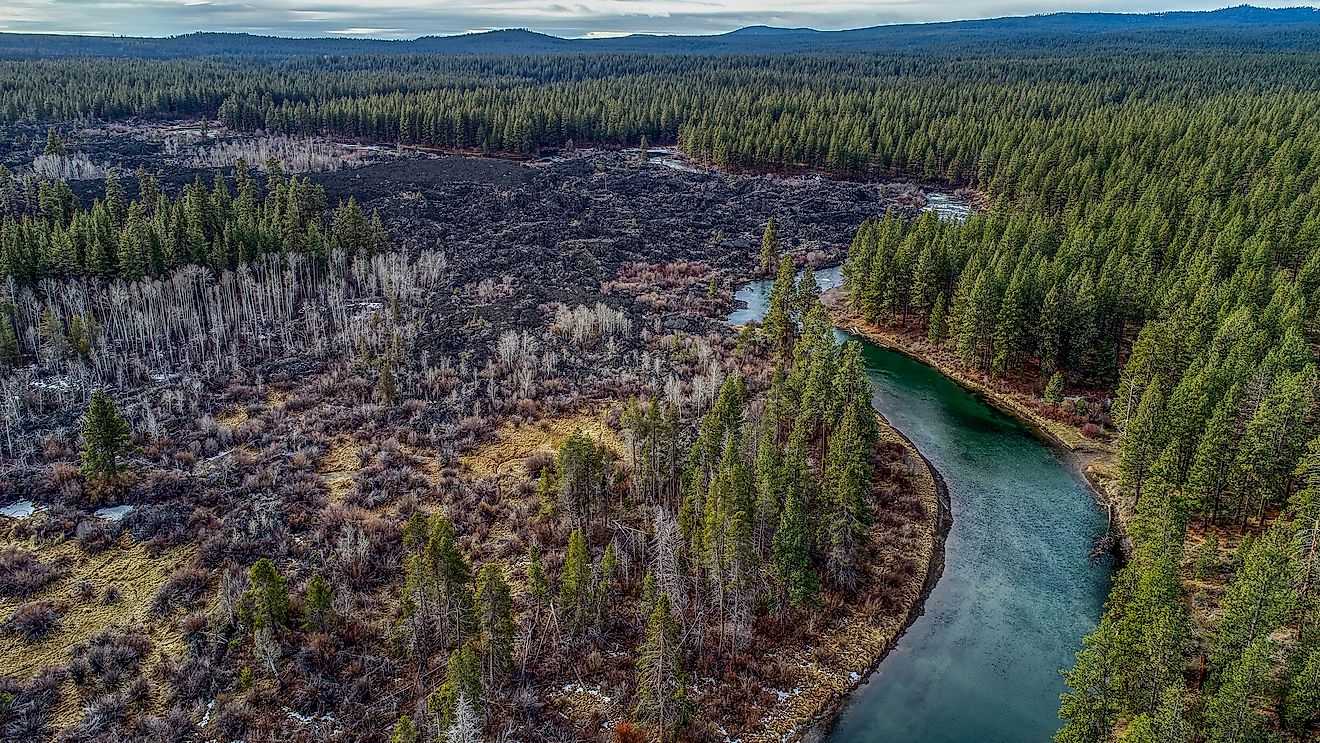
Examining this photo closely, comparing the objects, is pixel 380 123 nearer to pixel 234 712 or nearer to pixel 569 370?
pixel 569 370

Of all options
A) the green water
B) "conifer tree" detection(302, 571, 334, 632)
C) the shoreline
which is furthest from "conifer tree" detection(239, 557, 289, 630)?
the green water

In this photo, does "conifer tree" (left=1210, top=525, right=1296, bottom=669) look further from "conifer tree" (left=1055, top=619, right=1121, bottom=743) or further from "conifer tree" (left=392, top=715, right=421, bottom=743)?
"conifer tree" (left=392, top=715, right=421, bottom=743)

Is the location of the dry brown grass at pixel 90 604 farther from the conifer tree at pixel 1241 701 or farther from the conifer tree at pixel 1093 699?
the conifer tree at pixel 1241 701

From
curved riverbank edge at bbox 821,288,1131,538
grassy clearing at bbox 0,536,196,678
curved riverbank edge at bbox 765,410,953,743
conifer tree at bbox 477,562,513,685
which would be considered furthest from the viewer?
curved riverbank edge at bbox 821,288,1131,538

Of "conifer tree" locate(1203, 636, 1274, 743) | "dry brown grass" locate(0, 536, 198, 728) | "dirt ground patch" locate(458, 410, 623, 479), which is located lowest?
"dry brown grass" locate(0, 536, 198, 728)

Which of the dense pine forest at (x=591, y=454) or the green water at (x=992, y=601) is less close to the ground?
the dense pine forest at (x=591, y=454)

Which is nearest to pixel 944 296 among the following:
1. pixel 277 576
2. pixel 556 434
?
pixel 556 434

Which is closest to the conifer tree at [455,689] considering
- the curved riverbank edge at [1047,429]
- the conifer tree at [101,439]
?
the conifer tree at [101,439]
